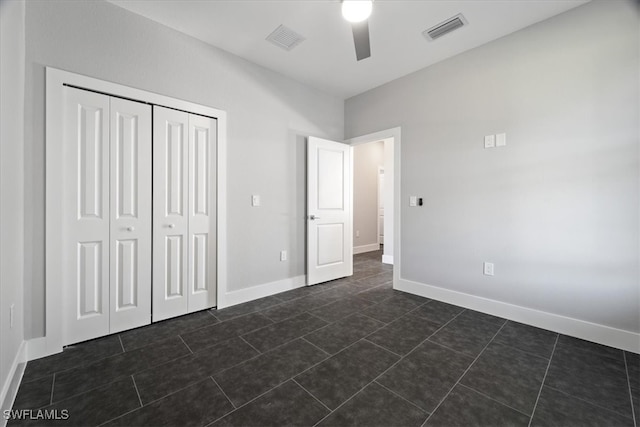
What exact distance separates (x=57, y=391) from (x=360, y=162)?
5837mm

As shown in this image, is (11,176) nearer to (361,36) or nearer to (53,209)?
(53,209)

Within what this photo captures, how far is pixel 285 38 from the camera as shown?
264 centimetres

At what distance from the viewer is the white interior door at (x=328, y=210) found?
11.8 ft

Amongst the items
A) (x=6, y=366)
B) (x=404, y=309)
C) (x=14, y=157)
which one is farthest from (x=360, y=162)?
(x=6, y=366)

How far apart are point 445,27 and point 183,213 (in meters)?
3.16

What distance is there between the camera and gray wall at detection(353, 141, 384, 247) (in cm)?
610

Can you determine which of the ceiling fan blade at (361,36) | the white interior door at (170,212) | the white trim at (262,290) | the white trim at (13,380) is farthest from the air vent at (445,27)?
the white trim at (13,380)

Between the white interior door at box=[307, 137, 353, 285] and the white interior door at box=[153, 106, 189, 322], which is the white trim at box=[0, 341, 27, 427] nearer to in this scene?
the white interior door at box=[153, 106, 189, 322]

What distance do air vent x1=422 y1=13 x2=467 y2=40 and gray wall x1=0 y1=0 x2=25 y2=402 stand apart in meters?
3.12

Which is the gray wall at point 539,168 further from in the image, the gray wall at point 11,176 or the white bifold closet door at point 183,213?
the gray wall at point 11,176

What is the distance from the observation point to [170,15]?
7.60 ft

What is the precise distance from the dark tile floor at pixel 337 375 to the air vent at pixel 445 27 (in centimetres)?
285

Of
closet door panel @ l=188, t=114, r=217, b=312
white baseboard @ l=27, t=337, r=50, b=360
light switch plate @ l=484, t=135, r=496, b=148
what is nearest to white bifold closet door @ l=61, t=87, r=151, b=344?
white baseboard @ l=27, t=337, r=50, b=360

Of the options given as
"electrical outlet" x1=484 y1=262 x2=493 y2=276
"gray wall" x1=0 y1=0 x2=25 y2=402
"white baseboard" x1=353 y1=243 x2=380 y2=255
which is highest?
"gray wall" x1=0 y1=0 x2=25 y2=402
